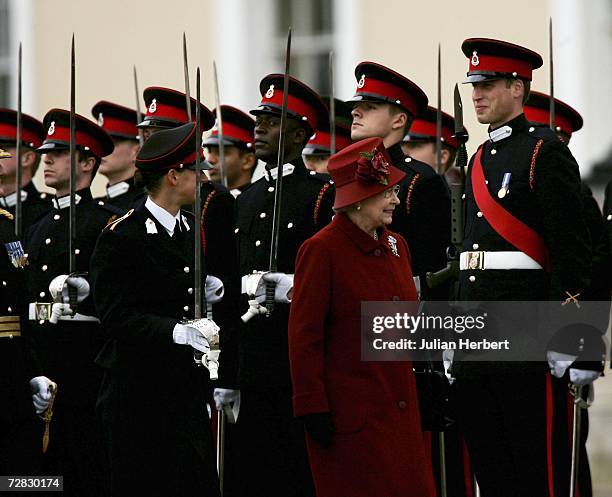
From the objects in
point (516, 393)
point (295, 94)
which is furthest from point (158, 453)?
point (295, 94)

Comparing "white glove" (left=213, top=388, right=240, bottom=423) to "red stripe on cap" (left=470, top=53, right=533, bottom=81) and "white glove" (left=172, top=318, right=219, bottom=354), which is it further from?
"red stripe on cap" (left=470, top=53, right=533, bottom=81)

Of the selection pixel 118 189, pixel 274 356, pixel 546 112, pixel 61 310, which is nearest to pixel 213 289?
pixel 274 356

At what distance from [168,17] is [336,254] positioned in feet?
25.4

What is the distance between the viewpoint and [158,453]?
6977mm

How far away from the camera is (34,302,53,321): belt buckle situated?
8.73 metres

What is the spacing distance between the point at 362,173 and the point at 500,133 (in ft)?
3.45

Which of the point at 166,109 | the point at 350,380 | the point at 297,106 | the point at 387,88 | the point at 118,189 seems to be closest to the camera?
the point at 350,380

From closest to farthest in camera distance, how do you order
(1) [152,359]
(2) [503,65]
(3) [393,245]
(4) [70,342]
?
1. (3) [393,245]
2. (1) [152,359]
3. (2) [503,65]
4. (4) [70,342]

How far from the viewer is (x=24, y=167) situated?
10422mm

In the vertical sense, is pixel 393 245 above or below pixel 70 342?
above

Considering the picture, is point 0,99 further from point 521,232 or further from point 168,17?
point 521,232

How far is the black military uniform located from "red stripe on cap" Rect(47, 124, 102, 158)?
179 centimetres

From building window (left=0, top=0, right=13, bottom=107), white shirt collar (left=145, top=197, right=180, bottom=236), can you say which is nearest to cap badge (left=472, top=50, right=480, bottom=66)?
white shirt collar (left=145, top=197, right=180, bottom=236)

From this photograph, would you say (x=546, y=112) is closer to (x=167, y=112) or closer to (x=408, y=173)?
(x=408, y=173)
